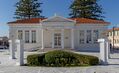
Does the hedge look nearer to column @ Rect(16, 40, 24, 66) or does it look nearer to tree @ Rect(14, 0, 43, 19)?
column @ Rect(16, 40, 24, 66)

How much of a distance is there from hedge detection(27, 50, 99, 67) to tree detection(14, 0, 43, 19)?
49.6 meters

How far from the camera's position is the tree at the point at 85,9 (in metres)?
64.8

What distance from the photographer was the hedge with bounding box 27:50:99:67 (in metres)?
17.4

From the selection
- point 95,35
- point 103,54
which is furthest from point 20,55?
point 95,35

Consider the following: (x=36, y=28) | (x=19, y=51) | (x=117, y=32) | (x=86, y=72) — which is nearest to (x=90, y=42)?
(x=36, y=28)

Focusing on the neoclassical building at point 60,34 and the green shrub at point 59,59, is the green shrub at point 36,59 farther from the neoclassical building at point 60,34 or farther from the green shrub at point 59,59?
the neoclassical building at point 60,34

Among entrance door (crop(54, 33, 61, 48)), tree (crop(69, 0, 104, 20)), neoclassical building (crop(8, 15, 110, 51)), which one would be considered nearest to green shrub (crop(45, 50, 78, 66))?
neoclassical building (crop(8, 15, 110, 51))

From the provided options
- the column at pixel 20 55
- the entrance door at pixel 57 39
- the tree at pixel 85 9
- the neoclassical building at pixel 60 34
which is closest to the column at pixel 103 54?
the column at pixel 20 55

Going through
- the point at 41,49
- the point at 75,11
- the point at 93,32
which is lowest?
the point at 41,49

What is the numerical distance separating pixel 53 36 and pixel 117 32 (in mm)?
45903

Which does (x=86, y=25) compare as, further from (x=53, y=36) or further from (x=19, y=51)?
(x=19, y=51)

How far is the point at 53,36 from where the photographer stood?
137ft

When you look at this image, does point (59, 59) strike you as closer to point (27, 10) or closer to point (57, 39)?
point (57, 39)

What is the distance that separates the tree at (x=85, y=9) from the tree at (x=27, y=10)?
8.84 metres
